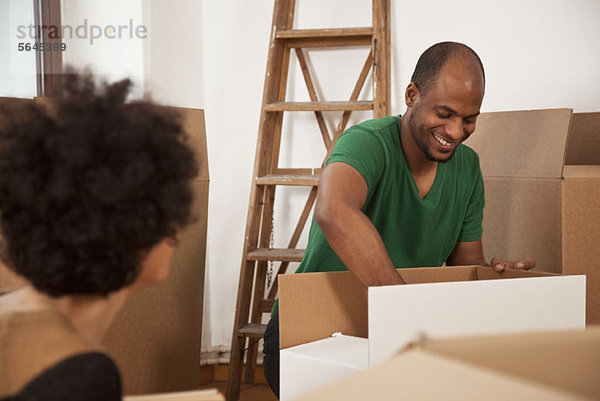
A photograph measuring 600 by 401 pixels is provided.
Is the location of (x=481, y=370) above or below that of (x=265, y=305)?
above

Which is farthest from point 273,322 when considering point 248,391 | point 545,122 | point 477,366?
point 248,391

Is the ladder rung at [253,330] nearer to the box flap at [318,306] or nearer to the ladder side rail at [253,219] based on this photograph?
the ladder side rail at [253,219]

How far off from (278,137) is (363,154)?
1.12 meters

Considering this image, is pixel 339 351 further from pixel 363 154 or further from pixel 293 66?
pixel 293 66

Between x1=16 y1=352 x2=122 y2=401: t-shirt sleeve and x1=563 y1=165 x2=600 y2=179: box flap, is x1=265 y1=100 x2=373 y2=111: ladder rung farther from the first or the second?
x1=16 y1=352 x2=122 y2=401: t-shirt sleeve

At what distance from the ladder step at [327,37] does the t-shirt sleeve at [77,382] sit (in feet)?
5.98

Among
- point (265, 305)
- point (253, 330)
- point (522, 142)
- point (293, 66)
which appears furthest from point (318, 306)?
point (293, 66)

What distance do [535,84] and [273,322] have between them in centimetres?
129

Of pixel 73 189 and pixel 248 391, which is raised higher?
pixel 73 189

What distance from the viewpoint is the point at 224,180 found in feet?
8.03

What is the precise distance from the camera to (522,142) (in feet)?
5.17

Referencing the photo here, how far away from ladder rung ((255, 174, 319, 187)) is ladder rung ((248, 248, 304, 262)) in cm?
24

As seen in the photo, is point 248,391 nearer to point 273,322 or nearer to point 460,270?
point 273,322

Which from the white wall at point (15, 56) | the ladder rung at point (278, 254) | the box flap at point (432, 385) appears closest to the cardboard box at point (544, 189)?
the ladder rung at point (278, 254)
